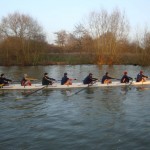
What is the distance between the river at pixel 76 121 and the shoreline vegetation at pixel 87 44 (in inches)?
1513

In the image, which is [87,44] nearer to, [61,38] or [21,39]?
[21,39]

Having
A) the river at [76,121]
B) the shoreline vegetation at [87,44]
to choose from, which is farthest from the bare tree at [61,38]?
the river at [76,121]

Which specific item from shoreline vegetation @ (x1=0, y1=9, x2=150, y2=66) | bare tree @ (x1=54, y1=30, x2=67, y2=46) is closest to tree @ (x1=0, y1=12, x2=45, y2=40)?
shoreline vegetation @ (x1=0, y1=9, x2=150, y2=66)

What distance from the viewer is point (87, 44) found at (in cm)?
6581

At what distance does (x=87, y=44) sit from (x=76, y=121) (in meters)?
51.9

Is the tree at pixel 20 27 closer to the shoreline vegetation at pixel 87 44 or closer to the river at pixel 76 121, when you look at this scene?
the shoreline vegetation at pixel 87 44

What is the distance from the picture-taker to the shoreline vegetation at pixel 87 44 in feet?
200

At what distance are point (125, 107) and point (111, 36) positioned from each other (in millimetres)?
44411

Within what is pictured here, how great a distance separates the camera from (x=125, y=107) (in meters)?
18.1

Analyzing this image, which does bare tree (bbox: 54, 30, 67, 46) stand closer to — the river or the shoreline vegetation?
the shoreline vegetation

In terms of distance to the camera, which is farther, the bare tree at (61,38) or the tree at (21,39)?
the bare tree at (61,38)

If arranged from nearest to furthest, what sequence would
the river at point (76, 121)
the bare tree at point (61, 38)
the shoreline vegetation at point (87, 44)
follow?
the river at point (76, 121), the shoreline vegetation at point (87, 44), the bare tree at point (61, 38)

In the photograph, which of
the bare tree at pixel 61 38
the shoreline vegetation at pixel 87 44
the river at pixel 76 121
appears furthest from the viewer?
the bare tree at pixel 61 38

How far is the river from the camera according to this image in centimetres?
1170
